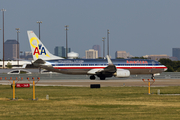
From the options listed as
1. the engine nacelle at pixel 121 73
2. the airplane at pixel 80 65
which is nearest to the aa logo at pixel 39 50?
the airplane at pixel 80 65

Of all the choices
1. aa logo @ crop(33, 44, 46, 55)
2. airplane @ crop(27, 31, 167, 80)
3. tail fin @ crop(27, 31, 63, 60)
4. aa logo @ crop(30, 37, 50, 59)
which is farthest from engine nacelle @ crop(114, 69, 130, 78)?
aa logo @ crop(30, 37, 50, 59)

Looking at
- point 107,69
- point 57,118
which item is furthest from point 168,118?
point 107,69

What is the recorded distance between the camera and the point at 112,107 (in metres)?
Result: 18.8

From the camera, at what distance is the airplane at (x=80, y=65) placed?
55281mm

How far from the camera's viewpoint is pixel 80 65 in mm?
56531

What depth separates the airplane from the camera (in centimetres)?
5528

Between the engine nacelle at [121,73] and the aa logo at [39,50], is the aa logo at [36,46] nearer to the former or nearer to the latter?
the aa logo at [39,50]

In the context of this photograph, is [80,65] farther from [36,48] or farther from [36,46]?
[36,46]

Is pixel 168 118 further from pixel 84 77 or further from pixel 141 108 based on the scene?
pixel 84 77

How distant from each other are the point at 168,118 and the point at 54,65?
4147 centimetres

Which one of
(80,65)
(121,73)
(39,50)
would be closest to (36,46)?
(39,50)

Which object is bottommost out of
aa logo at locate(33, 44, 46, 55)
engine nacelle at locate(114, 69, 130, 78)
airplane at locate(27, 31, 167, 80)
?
engine nacelle at locate(114, 69, 130, 78)

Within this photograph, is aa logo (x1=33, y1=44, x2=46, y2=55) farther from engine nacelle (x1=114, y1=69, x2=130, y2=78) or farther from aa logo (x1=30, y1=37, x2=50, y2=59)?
engine nacelle (x1=114, y1=69, x2=130, y2=78)

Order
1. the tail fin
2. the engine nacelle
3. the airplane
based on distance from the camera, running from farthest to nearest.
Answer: the tail fin, the airplane, the engine nacelle
